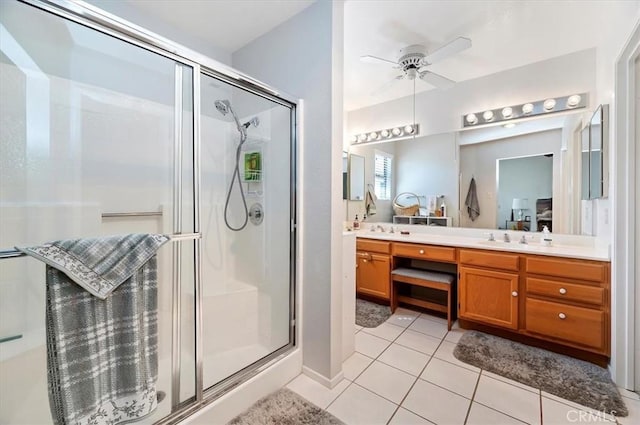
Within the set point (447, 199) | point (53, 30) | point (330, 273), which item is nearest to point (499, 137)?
point (447, 199)

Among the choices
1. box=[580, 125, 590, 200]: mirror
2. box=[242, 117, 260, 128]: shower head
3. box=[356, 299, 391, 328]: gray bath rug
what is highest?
box=[242, 117, 260, 128]: shower head

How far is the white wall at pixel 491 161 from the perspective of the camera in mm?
2480

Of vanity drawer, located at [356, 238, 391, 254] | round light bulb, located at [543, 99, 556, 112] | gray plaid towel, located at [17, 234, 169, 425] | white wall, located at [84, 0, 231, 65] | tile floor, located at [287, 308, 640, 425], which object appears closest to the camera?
gray plaid towel, located at [17, 234, 169, 425]

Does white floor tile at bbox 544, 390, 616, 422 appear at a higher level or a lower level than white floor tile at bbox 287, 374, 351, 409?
higher

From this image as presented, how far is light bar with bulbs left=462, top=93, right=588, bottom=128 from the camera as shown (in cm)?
235

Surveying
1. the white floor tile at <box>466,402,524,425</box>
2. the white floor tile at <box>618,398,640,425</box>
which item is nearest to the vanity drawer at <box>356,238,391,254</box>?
the white floor tile at <box>466,402,524,425</box>

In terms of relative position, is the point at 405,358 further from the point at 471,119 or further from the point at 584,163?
the point at 471,119

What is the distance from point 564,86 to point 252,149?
2901mm

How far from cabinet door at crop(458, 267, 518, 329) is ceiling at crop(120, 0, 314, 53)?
255 cm

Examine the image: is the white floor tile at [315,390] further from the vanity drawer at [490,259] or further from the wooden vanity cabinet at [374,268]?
the vanity drawer at [490,259]

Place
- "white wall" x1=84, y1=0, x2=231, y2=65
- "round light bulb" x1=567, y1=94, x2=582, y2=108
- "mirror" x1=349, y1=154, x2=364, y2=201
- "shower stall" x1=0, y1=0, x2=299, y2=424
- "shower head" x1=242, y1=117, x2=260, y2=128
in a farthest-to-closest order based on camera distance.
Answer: "mirror" x1=349, y1=154, x2=364, y2=201 < "round light bulb" x1=567, y1=94, x2=582, y2=108 < "shower head" x1=242, y1=117, x2=260, y2=128 < "white wall" x1=84, y1=0, x2=231, y2=65 < "shower stall" x1=0, y1=0, x2=299, y2=424

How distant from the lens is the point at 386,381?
177cm

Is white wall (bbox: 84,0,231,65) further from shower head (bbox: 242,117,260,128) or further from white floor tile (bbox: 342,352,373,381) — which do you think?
white floor tile (bbox: 342,352,373,381)

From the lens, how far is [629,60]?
1.59 meters
